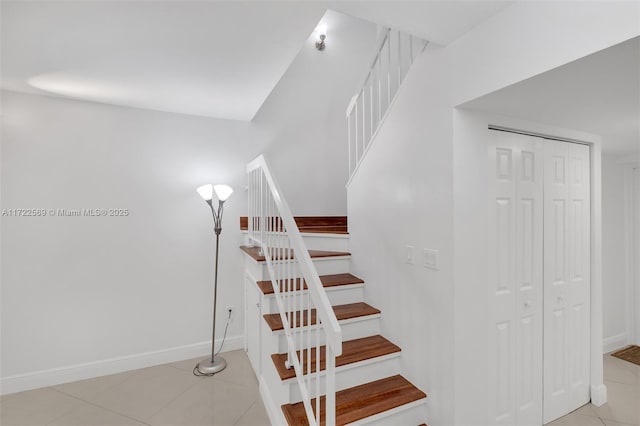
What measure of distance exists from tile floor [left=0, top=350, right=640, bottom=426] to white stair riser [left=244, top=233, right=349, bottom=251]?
1292 mm

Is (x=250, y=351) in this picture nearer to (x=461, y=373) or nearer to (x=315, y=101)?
(x=461, y=373)

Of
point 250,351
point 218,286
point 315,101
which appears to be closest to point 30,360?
point 218,286

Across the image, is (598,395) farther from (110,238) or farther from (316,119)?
(110,238)

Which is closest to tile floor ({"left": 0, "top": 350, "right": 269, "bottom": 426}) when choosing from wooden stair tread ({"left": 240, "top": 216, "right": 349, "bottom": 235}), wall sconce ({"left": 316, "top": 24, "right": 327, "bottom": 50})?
wooden stair tread ({"left": 240, "top": 216, "right": 349, "bottom": 235})

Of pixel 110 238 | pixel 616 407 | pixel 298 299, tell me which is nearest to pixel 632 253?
pixel 616 407

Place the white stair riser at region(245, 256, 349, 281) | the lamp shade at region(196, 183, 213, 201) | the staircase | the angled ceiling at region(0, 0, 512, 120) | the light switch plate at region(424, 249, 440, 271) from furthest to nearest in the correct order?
the lamp shade at region(196, 183, 213, 201) → the white stair riser at region(245, 256, 349, 281) → the light switch plate at region(424, 249, 440, 271) → the staircase → the angled ceiling at region(0, 0, 512, 120)

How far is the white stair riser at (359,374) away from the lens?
1824 mm

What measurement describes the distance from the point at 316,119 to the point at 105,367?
3388mm

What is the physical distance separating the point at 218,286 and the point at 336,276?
1.28 meters

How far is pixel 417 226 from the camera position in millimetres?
1924

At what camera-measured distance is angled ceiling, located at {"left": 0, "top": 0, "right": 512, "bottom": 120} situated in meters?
1.42

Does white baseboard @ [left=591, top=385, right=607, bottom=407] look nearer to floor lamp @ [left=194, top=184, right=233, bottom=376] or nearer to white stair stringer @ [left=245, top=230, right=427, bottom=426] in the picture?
white stair stringer @ [left=245, top=230, right=427, bottom=426]

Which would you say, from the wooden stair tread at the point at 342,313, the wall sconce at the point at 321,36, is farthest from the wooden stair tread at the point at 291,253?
the wall sconce at the point at 321,36

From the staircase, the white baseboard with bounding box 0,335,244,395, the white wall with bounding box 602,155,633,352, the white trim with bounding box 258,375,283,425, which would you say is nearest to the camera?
the staircase
